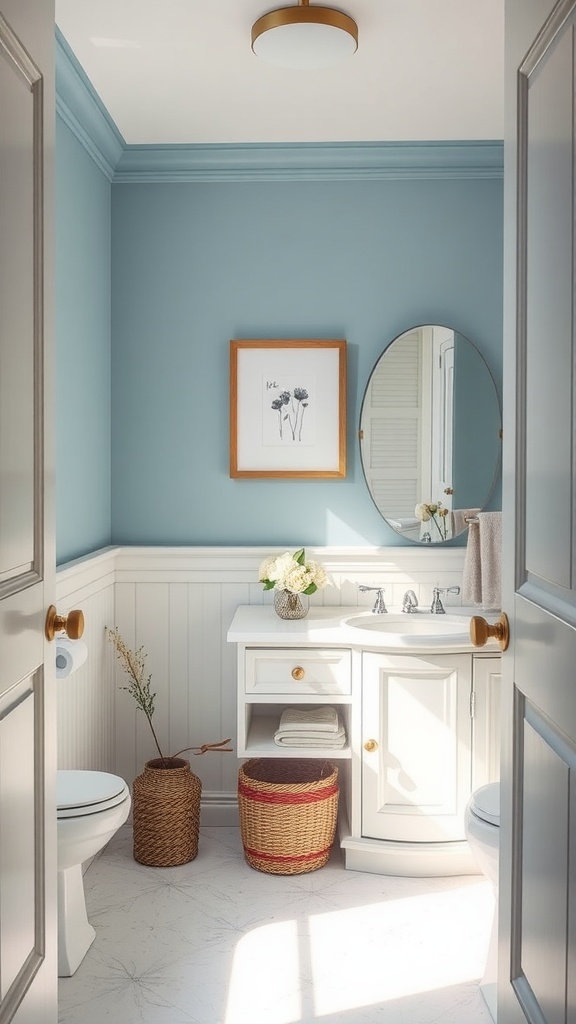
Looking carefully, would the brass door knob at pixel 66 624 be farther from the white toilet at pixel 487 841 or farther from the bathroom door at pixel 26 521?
the white toilet at pixel 487 841

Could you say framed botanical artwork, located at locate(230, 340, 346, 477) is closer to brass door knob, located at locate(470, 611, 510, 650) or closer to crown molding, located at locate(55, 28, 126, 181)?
crown molding, located at locate(55, 28, 126, 181)

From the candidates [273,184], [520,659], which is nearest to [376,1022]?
[520,659]

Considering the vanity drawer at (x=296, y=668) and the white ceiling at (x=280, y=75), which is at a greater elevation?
the white ceiling at (x=280, y=75)

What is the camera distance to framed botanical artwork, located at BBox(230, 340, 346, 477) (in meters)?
3.55

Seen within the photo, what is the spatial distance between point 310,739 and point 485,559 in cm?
91

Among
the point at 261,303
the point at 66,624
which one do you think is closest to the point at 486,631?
the point at 66,624

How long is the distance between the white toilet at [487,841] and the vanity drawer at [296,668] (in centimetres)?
77

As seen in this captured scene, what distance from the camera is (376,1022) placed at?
88.9 inches

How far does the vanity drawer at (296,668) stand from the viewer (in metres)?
3.12

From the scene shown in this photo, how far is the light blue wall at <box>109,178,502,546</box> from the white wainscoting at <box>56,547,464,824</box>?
11 centimetres

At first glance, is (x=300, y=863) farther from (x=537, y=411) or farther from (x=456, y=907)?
(x=537, y=411)

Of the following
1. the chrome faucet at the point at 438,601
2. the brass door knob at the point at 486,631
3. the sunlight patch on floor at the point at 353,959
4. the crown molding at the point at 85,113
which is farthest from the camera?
the chrome faucet at the point at 438,601

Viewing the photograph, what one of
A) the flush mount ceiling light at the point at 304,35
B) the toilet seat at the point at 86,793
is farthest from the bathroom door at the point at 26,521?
the flush mount ceiling light at the point at 304,35

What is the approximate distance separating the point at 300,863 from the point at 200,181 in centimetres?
252
